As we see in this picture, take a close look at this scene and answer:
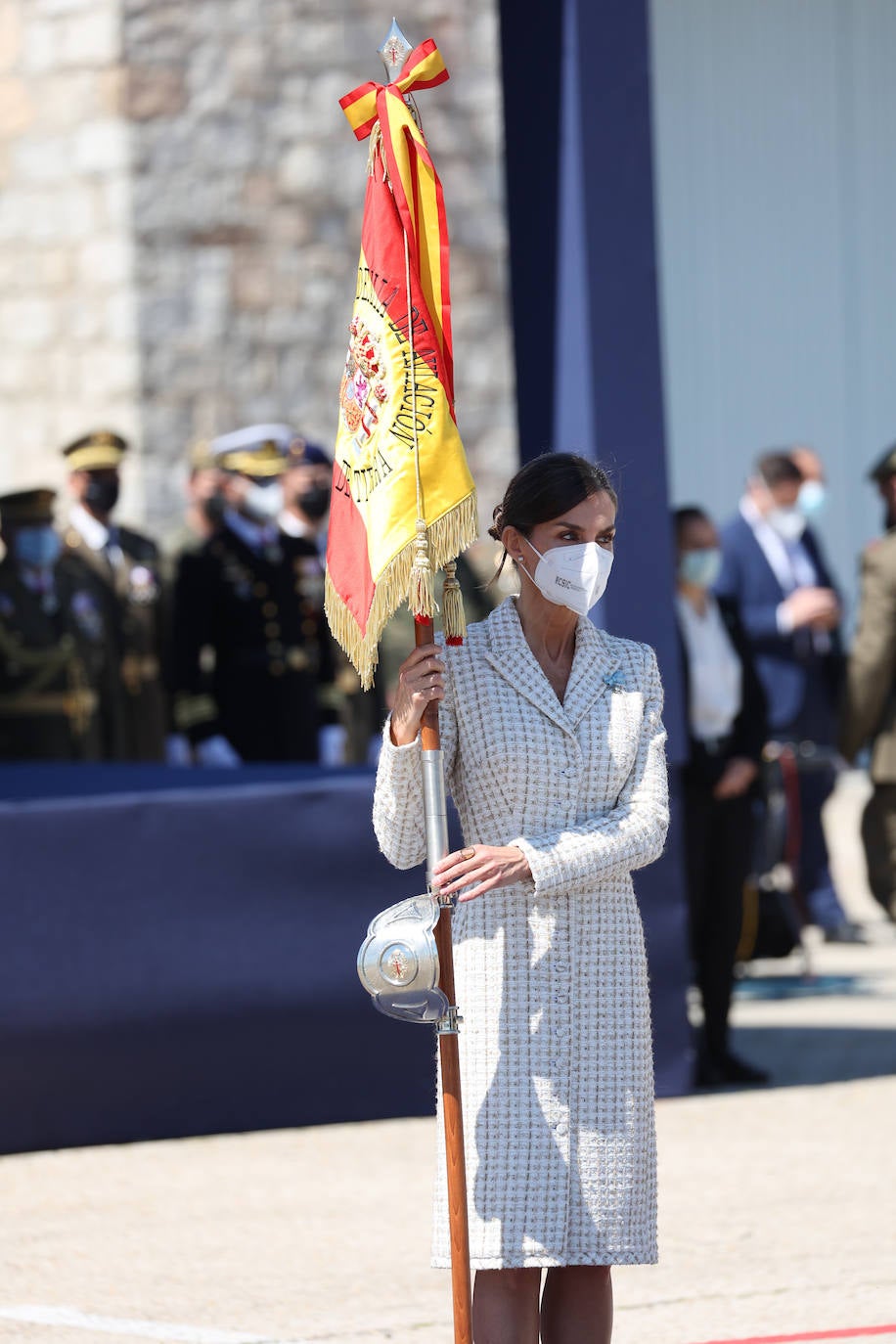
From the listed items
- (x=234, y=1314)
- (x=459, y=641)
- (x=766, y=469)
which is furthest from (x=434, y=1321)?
(x=766, y=469)

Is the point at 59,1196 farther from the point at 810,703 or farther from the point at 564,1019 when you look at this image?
the point at 810,703

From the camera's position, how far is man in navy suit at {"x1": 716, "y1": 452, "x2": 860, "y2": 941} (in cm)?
997

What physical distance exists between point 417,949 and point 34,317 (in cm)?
1145

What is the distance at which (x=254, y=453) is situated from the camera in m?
9.66

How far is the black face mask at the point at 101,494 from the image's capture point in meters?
9.41

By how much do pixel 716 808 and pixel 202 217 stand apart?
822cm

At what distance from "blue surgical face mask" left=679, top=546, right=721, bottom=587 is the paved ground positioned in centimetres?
151

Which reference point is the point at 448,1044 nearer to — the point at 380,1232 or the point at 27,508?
the point at 380,1232

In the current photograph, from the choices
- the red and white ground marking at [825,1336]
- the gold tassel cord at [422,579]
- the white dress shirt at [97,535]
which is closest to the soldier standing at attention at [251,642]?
the white dress shirt at [97,535]

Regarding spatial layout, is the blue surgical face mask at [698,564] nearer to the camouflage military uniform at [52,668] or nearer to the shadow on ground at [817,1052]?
the shadow on ground at [817,1052]

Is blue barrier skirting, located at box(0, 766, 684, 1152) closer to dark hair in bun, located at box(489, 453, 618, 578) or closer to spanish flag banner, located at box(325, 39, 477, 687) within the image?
A: spanish flag banner, located at box(325, 39, 477, 687)

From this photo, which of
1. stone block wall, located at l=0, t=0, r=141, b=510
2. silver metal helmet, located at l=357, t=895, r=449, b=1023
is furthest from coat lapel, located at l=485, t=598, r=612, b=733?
stone block wall, located at l=0, t=0, r=141, b=510

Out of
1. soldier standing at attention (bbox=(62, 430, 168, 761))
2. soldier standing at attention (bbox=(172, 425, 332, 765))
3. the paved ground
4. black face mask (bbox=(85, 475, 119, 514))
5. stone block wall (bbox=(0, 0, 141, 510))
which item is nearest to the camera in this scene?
the paved ground

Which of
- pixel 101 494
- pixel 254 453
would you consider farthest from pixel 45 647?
pixel 254 453
